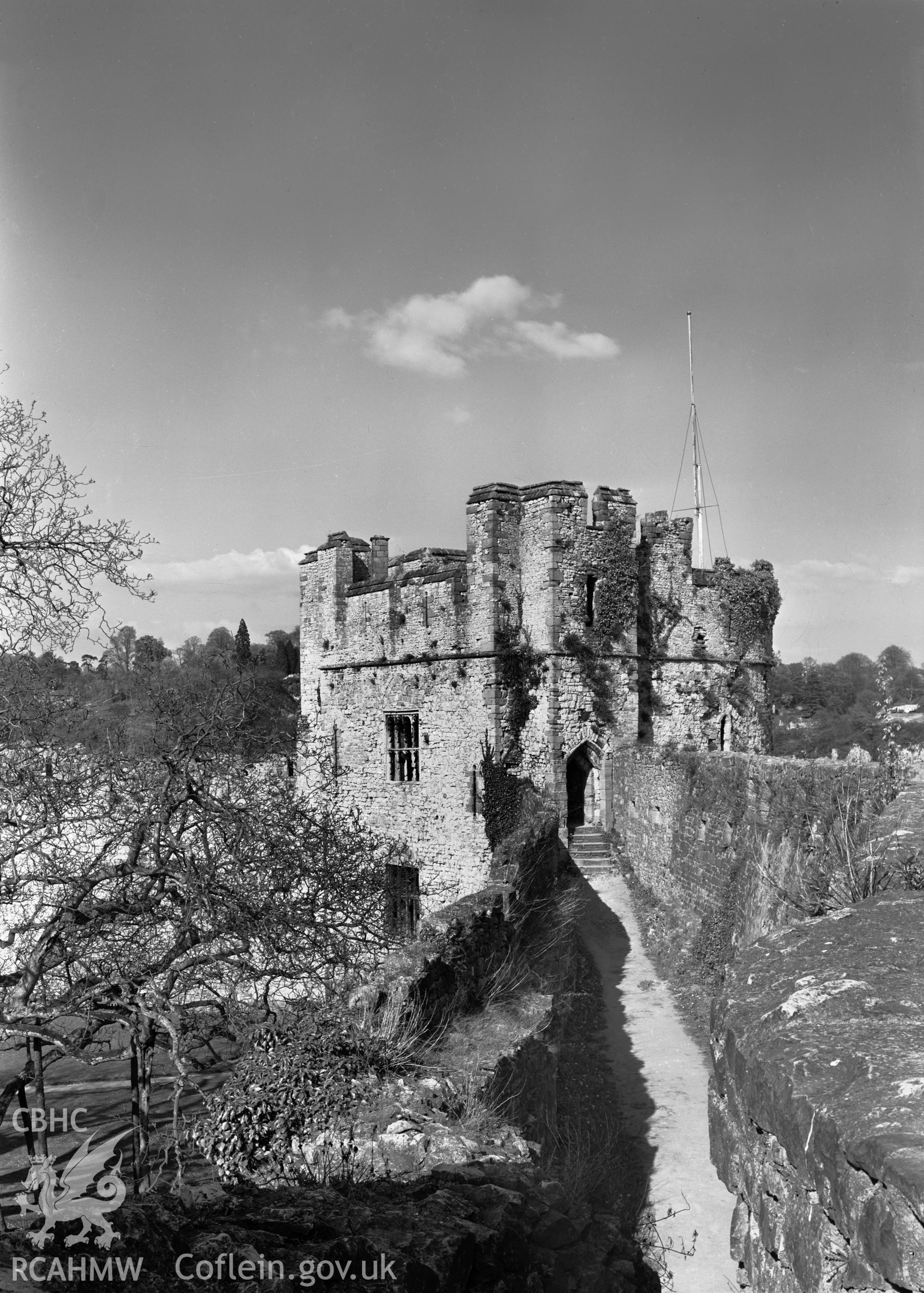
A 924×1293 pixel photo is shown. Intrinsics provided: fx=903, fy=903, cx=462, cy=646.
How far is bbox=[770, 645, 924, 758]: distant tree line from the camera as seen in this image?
34.4 metres

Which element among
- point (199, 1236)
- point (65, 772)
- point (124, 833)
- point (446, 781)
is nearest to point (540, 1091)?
point (124, 833)

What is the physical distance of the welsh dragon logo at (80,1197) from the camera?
2.96 m

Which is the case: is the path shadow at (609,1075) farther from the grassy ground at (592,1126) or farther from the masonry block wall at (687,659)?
the masonry block wall at (687,659)

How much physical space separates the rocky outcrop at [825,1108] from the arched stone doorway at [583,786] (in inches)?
691

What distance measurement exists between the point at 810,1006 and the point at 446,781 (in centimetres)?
1948

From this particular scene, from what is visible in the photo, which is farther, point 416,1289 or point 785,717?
point 785,717

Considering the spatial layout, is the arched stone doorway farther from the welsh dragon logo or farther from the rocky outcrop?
the rocky outcrop

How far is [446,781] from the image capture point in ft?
73.4

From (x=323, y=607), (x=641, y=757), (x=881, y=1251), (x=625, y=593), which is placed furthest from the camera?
(x=323, y=607)

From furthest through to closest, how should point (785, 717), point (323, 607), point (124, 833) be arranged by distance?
point (785, 717), point (323, 607), point (124, 833)

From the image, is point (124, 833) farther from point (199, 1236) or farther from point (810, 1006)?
point (810, 1006)

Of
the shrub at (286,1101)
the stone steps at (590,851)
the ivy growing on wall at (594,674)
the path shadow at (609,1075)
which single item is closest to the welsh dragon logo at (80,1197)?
the shrub at (286,1101)

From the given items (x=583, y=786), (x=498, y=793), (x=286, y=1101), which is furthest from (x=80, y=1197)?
(x=583, y=786)

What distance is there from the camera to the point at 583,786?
848 inches
